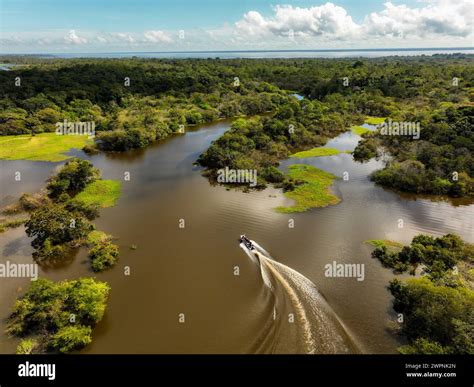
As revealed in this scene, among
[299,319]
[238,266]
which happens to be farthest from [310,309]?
[238,266]

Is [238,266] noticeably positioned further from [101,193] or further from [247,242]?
[101,193]

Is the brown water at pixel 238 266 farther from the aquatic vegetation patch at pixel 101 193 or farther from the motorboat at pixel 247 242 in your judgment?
the aquatic vegetation patch at pixel 101 193

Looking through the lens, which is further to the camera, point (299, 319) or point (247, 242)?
point (247, 242)

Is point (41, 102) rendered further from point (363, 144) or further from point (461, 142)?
point (461, 142)

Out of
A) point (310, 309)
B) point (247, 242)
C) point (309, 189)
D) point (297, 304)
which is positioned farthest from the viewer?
point (309, 189)

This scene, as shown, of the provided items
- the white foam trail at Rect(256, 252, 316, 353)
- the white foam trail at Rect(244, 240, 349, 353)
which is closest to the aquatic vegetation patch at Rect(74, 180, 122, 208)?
the white foam trail at Rect(256, 252, 316, 353)

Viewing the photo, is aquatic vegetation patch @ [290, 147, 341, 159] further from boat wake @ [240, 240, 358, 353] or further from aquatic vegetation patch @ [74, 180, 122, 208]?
boat wake @ [240, 240, 358, 353]

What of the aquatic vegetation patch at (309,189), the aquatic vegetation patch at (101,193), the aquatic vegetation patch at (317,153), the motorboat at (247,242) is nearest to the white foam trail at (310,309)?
the motorboat at (247,242)
